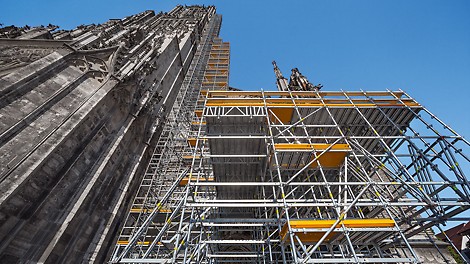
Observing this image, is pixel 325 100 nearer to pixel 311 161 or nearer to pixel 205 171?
pixel 311 161

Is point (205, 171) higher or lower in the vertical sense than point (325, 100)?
lower

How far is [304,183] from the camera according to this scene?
6461 mm

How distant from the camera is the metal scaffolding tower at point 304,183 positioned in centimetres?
653

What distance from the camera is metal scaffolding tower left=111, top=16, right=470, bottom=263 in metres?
6.53

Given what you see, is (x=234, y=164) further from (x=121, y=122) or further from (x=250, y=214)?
(x=121, y=122)

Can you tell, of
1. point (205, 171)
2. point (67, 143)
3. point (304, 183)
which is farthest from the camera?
point (205, 171)

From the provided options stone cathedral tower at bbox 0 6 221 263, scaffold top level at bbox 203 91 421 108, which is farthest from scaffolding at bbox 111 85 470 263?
stone cathedral tower at bbox 0 6 221 263

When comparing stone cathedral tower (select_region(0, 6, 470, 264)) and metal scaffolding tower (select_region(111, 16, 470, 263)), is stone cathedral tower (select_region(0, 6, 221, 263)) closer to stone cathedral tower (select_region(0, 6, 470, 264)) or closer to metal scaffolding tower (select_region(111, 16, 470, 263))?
stone cathedral tower (select_region(0, 6, 470, 264))

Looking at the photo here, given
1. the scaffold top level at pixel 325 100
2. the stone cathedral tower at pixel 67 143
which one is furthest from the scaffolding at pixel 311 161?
the stone cathedral tower at pixel 67 143

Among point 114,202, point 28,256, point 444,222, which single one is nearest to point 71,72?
point 114,202

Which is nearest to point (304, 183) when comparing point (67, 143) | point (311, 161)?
point (311, 161)

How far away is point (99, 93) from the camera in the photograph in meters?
10.5

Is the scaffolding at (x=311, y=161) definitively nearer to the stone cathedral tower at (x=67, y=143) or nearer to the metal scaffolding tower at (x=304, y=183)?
the metal scaffolding tower at (x=304, y=183)

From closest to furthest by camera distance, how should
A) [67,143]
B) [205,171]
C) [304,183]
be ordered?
[304,183]
[67,143]
[205,171]
